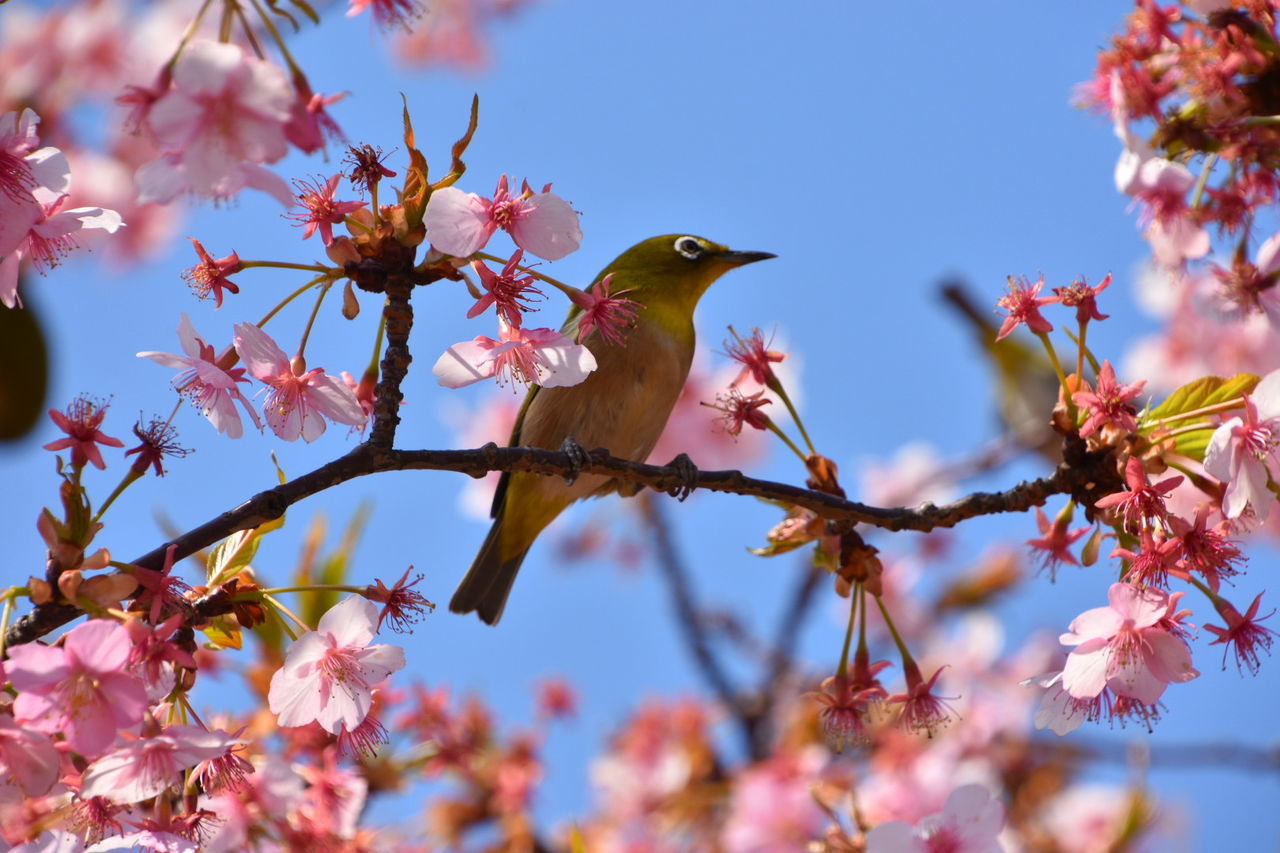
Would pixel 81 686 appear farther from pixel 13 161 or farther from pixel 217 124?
pixel 13 161

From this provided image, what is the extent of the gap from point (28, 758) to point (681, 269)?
3.46m

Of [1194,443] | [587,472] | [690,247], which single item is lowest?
[587,472]

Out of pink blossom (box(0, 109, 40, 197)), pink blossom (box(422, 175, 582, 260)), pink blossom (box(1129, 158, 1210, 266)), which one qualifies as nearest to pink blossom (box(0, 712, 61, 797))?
pink blossom (box(0, 109, 40, 197))

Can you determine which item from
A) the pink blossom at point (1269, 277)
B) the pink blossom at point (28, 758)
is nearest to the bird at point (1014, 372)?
the pink blossom at point (1269, 277)

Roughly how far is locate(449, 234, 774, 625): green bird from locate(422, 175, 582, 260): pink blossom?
1.93m

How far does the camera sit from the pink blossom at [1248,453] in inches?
89.5

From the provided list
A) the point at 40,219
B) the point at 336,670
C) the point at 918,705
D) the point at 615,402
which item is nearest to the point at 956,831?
the point at 918,705

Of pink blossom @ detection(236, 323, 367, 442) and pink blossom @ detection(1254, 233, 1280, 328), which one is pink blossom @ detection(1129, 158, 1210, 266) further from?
pink blossom @ detection(236, 323, 367, 442)

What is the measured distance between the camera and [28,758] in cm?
195

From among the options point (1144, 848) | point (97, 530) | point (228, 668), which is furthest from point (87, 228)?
point (1144, 848)

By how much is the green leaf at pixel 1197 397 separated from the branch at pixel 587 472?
7.7 inches

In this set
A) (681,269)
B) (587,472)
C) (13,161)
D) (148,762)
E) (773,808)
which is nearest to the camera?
(148,762)

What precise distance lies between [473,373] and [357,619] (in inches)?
22.6

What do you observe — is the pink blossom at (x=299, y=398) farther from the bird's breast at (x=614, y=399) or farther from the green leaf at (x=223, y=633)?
the bird's breast at (x=614, y=399)
